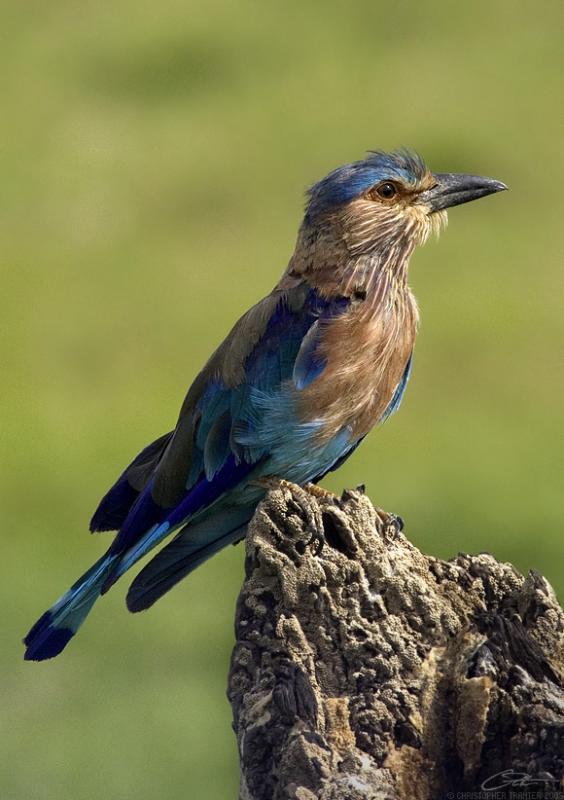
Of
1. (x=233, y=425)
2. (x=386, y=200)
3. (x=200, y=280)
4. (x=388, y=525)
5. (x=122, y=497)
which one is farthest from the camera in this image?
(x=200, y=280)

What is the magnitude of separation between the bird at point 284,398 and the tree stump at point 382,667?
955 mm

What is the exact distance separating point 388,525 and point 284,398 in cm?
98

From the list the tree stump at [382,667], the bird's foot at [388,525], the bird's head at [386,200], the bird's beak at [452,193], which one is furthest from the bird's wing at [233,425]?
the tree stump at [382,667]

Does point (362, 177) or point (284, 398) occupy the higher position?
point (362, 177)

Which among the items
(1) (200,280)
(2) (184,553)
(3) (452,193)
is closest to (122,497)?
(2) (184,553)

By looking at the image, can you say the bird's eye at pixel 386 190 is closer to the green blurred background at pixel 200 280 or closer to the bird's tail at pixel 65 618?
the bird's tail at pixel 65 618

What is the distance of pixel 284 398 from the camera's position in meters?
5.90

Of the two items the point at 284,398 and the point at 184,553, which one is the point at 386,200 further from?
the point at 184,553

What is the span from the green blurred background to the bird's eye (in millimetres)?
3443

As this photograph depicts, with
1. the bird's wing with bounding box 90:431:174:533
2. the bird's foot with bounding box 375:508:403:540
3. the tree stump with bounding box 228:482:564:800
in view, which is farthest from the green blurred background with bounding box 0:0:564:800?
the tree stump with bounding box 228:482:564:800

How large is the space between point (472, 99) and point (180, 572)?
14.8m

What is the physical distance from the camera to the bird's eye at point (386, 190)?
6.25 m

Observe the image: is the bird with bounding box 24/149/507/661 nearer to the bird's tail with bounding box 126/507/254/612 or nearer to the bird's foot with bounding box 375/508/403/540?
the bird's tail with bounding box 126/507/254/612

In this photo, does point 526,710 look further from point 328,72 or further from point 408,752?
point 328,72
